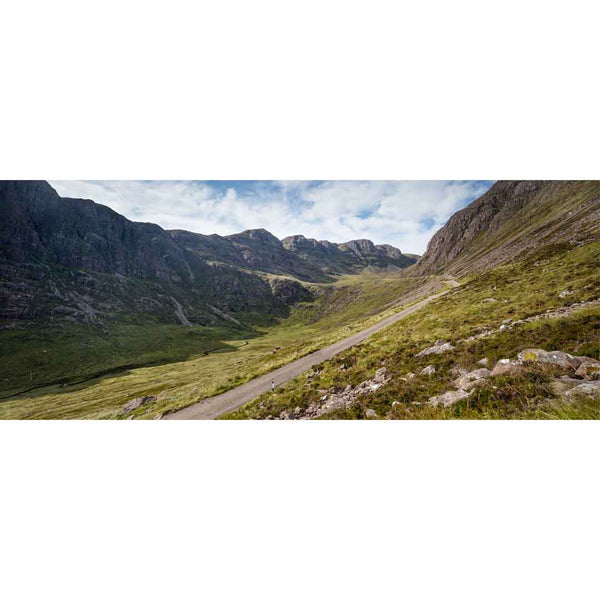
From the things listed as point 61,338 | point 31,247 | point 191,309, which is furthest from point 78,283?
point 191,309

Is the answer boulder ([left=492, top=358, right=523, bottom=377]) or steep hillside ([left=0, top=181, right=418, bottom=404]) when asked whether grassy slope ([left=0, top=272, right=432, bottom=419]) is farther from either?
boulder ([left=492, top=358, right=523, bottom=377])

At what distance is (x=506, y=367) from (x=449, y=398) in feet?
5.16

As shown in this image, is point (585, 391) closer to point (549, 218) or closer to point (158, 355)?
point (549, 218)

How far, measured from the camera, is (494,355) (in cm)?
662

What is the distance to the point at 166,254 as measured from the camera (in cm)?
15475

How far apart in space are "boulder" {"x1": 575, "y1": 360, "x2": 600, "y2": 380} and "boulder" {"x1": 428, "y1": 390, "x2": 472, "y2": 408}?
6.83 ft

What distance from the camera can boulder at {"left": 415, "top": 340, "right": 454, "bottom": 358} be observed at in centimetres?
842

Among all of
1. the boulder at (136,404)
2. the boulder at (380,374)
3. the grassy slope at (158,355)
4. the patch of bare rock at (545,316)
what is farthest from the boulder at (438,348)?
the boulder at (136,404)

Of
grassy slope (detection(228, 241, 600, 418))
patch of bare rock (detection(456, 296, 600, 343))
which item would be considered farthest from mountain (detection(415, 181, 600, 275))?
patch of bare rock (detection(456, 296, 600, 343))

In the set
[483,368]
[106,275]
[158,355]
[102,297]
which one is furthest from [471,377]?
[106,275]

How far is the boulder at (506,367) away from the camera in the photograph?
5570 millimetres

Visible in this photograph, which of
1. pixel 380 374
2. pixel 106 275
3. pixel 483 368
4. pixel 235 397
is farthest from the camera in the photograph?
pixel 106 275
